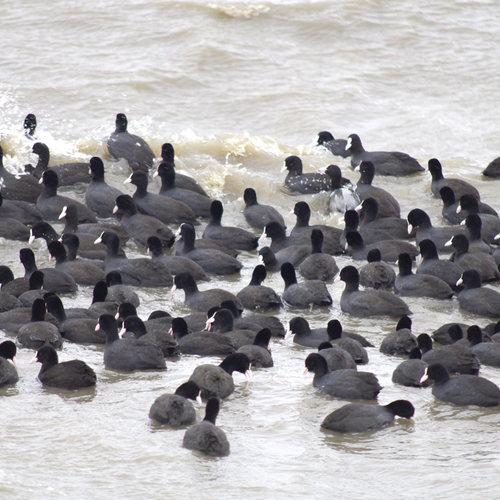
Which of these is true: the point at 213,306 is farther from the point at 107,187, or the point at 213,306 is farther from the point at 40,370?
the point at 107,187

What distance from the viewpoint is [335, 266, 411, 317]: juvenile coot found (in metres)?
9.59

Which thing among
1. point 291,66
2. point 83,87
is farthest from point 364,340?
point 291,66

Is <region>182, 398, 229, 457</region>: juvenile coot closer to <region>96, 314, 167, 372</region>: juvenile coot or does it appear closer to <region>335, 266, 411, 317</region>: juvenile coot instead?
<region>96, 314, 167, 372</region>: juvenile coot

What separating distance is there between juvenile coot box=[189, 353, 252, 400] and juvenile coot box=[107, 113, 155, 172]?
7654mm

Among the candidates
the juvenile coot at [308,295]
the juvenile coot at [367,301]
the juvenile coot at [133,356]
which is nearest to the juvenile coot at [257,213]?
the juvenile coot at [308,295]

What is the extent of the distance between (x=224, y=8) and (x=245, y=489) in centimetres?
1993

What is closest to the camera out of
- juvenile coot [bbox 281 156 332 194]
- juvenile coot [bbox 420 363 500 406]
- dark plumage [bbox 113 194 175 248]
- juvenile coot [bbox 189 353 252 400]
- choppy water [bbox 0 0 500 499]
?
choppy water [bbox 0 0 500 499]

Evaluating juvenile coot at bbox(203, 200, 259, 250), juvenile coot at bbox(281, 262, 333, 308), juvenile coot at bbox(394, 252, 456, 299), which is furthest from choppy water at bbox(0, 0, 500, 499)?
juvenile coot at bbox(203, 200, 259, 250)

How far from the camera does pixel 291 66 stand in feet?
71.3

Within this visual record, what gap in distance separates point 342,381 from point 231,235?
5012mm

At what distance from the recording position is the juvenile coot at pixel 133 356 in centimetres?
779

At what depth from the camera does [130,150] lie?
14.9m

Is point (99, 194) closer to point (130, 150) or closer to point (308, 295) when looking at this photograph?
point (130, 150)

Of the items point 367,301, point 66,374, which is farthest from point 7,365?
point 367,301
